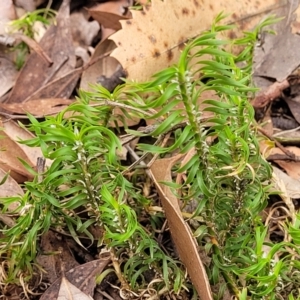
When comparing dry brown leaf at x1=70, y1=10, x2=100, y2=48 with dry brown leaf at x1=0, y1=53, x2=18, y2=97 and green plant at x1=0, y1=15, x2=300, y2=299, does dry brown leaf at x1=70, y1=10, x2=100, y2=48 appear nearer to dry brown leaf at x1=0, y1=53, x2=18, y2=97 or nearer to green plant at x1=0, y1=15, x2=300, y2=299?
dry brown leaf at x1=0, y1=53, x2=18, y2=97

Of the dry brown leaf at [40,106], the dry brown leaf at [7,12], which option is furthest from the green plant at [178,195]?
the dry brown leaf at [7,12]

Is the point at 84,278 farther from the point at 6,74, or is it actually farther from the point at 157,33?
the point at 6,74

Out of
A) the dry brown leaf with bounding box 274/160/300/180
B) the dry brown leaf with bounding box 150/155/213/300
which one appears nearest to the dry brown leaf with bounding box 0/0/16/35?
the dry brown leaf with bounding box 150/155/213/300

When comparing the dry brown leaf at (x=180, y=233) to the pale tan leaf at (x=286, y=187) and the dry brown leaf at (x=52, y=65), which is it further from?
the dry brown leaf at (x=52, y=65)

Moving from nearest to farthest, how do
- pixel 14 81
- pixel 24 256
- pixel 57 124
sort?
1. pixel 57 124
2. pixel 24 256
3. pixel 14 81

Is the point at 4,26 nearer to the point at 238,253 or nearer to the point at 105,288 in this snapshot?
the point at 105,288

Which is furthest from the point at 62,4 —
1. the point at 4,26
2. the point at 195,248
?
the point at 195,248
